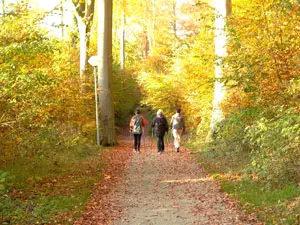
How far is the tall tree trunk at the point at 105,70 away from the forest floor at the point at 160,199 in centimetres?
680

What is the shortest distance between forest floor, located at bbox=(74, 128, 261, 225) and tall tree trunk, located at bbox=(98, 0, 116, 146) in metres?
6.80

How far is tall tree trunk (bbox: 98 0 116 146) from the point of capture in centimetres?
2066

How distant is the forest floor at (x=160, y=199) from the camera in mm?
7829

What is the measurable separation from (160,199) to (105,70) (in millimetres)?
12365

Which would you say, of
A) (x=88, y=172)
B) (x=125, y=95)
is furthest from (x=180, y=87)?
(x=88, y=172)

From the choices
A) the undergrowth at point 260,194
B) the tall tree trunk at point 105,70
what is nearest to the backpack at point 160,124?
the tall tree trunk at point 105,70

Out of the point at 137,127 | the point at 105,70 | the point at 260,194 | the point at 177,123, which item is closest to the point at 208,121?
the point at 177,123

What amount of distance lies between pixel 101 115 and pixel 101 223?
14.0 metres

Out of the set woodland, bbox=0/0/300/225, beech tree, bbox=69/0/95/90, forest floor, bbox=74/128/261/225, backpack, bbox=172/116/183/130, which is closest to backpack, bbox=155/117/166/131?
backpack, bbox=172/116/183/130

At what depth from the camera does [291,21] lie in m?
10.3

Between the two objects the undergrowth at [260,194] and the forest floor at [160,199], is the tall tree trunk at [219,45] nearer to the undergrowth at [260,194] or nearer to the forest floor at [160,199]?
the forest floor at [160,199]

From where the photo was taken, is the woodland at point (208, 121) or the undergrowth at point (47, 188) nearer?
the undergrowth at point (47, 188)

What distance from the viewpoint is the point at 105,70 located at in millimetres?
21078

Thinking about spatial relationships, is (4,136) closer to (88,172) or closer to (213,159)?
(88,172)
